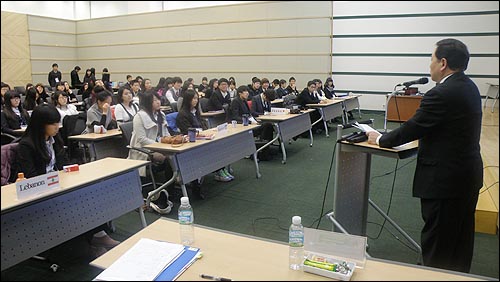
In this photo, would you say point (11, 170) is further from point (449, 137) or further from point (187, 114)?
point (449, 137)

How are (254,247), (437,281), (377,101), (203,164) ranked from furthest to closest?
(377,101) → (203,164) → (254,247) → (437,281)

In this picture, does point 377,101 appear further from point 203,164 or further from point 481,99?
point 481,99

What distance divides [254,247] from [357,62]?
385 inches

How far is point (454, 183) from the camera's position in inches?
74.9

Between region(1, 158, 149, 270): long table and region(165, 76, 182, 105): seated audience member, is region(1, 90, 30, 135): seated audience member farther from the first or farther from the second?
region(165, 76, 182, 105): seated audience member

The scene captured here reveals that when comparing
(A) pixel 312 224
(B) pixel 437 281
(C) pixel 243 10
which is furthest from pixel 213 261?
(C) pixel 243 10

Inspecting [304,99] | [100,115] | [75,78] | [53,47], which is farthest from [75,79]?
[304,99]

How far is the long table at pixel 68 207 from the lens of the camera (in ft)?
6.63

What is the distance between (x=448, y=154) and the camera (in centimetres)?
189

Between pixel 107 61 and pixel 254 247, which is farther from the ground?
pixel 107 61

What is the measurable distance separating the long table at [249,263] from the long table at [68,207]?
90 centimetres

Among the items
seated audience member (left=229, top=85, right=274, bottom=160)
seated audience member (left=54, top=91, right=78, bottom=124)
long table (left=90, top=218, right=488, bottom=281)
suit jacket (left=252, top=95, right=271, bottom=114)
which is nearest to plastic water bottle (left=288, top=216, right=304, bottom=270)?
long table (left=90, top=218, right=488, bottom=281)

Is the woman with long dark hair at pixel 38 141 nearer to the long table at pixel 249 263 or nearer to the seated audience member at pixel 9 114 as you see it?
the seated audience member at pixel 9 114

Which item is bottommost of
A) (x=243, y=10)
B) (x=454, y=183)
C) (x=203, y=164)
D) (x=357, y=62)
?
(x=203, y=164)
